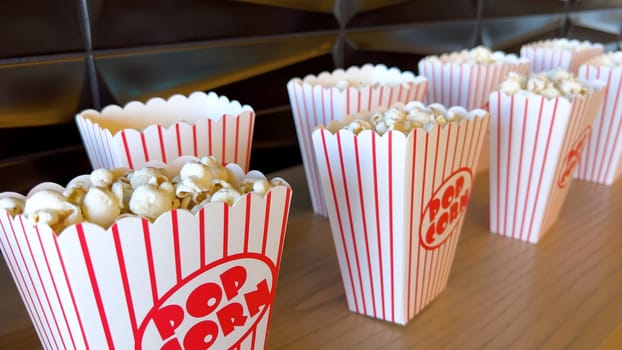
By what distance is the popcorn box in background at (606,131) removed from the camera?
4.37ft

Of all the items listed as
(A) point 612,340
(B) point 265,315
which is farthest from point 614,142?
(B) point 265,315

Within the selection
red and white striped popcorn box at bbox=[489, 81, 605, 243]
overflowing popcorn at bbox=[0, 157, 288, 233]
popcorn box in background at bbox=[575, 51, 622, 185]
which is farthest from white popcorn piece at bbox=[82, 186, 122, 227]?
popcorn box in background at bbox=[575, 51, 622, 185]

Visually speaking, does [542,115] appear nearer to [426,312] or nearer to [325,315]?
[426,312]

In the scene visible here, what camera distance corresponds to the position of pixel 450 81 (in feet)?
4.39

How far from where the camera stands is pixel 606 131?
145cm

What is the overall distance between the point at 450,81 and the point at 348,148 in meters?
0.66

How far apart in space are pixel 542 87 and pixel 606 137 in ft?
1.60

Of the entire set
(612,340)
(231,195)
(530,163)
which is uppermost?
(231,195)

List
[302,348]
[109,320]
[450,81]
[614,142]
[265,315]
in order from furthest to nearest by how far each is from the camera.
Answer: [614,142] < [450,81] < [302,348] < [265,315] < [109,320]

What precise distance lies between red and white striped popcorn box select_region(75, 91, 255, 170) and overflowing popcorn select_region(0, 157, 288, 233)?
0.45 ft

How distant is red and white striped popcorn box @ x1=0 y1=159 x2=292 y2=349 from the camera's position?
19.9 inches

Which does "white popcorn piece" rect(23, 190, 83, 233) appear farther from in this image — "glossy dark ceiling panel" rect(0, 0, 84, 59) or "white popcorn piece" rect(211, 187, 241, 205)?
"glossy dark ceiling panel" rect(0, 0, 84, 59)

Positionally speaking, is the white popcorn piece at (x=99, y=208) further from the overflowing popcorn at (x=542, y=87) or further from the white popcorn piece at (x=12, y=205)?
the overflowing popcorn at (x=542, y=87)

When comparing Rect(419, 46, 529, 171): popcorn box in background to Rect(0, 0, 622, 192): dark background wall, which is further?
Rect(419, 46, 529, 171): popcorn box in background
